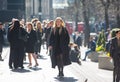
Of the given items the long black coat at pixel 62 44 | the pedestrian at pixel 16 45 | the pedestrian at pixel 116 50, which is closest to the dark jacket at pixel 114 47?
the pedestrian at pixel 116 50

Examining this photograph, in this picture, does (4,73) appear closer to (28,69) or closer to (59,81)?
(28,69)

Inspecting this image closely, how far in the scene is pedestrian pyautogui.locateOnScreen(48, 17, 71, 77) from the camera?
56.6ft

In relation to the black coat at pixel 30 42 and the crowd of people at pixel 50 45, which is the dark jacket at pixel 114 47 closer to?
the crowd of people at pixel 50 45

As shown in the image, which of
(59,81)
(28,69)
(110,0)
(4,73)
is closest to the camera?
(59,81)

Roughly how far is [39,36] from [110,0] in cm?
1490

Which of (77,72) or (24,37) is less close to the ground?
(24,37)

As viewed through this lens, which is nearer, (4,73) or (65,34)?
(65,34)

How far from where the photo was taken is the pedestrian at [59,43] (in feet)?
56.6

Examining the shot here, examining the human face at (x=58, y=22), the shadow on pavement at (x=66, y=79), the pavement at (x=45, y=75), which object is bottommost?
the pavement at (x=45, y=75)

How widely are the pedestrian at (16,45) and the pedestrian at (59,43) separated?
260 cm

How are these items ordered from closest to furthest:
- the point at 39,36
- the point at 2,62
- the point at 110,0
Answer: the point at 2,62 → the point at 39,36 → the point at 110,0

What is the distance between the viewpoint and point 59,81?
16.7 m

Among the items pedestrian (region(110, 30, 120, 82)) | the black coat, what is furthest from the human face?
the black coat

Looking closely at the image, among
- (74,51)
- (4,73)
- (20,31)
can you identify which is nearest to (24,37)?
(20,31)
